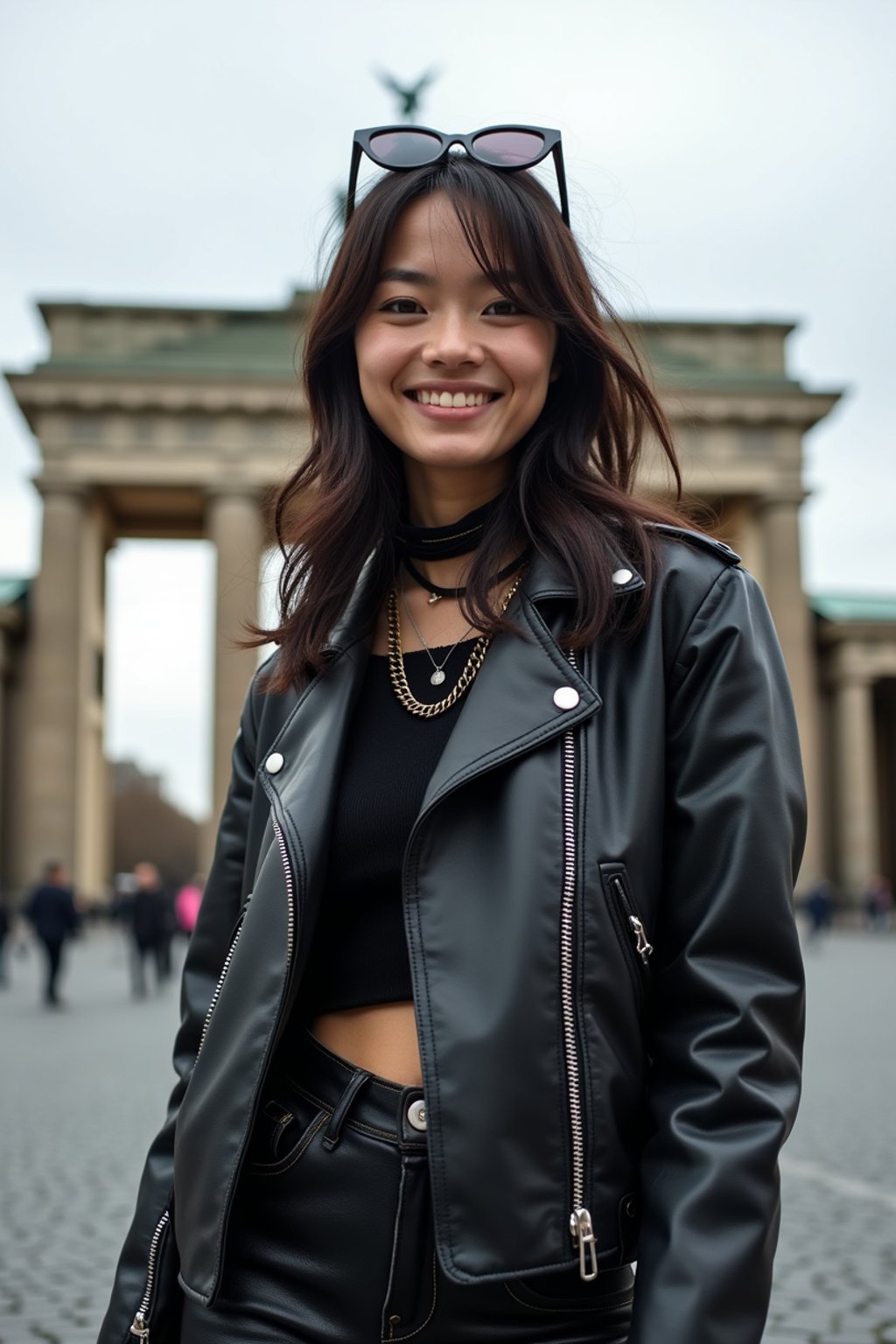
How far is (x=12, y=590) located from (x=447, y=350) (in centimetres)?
4890

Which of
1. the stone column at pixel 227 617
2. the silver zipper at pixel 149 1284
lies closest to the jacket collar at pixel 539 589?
the silver zipper at pixel 149 1284

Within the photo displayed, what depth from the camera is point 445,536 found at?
2.43 m

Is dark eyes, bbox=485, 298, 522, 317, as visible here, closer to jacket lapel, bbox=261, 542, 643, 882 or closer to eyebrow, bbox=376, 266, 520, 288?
eyebrow, bbox=376, 266, 520, 288

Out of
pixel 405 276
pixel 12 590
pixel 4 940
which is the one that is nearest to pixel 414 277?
pixel 405 276

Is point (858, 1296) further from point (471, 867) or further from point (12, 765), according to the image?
→ point (12, 765)

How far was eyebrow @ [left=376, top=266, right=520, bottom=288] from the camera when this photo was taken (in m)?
2.22

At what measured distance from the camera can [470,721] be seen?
2.00m

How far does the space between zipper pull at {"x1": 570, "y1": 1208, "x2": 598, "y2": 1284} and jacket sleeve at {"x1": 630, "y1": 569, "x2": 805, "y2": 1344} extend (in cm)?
6

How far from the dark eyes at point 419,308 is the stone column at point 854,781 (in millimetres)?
48785

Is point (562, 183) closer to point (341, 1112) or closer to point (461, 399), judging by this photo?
point (461, 399)

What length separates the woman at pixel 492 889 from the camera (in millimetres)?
1812

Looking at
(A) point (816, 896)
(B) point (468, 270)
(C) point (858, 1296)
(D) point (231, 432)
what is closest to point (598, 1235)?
(B) point (468, 270)

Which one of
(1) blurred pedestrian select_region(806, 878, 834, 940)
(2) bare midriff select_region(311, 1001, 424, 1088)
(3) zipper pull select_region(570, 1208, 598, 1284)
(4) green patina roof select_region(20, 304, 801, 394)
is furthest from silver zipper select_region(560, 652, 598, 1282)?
(4) green patina roof select_region(20, 304, 801, 394)

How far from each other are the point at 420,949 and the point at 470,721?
0.30 m
